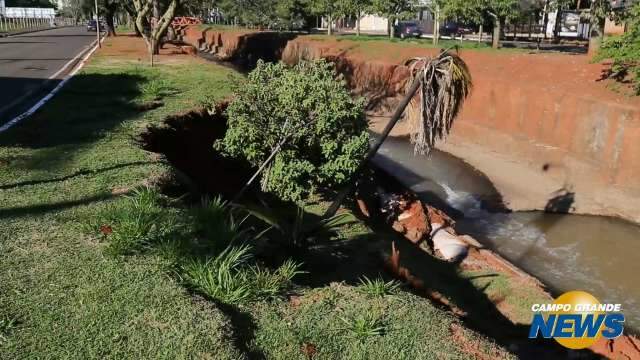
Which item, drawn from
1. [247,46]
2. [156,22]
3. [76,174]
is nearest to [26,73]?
[156,22]

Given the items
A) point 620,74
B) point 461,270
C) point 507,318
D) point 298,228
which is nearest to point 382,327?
point 298,228

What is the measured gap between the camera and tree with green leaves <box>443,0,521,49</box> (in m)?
26.9

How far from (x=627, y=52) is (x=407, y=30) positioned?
104 ft

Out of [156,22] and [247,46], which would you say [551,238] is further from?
[247,46]

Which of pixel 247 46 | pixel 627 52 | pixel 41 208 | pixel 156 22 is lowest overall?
pixel 41 208

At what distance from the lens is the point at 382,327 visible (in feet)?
17.3

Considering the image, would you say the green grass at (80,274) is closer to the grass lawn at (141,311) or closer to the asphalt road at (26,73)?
the grass lawn at (141,311)

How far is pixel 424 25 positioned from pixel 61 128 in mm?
51211

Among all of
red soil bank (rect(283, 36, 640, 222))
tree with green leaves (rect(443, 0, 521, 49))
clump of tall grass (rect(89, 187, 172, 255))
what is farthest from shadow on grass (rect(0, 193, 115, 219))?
tree with green leaves (rect(443, 0, 521, 49))

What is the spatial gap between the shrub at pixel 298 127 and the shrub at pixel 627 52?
11.8 m

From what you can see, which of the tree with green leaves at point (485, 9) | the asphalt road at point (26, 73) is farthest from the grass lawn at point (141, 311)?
the tree with green leaves at point (485, 9)

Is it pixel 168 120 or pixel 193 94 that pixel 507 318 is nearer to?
pixel 168 120

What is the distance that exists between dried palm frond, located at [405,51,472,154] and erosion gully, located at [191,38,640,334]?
4718 millimetres

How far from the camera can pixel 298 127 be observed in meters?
9.84
